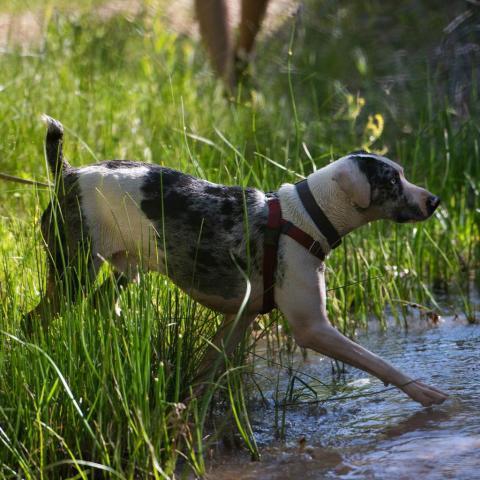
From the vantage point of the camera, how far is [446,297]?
5855 millimetres

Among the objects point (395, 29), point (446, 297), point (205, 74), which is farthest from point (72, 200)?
point (395, 29)

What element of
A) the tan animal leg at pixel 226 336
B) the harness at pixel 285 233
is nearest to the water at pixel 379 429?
the tan animal leg at pixel 226 336

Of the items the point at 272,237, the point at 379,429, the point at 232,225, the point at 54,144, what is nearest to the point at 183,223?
the point at 232,225

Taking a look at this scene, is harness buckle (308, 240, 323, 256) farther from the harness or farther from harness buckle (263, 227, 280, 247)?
harness buckle (263, 227, 280, 247)

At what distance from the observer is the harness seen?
4.09 m

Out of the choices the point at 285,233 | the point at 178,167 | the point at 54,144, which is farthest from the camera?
the point at 178,167

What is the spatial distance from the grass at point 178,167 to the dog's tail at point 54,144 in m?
0.33

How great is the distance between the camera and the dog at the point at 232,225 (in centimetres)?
408

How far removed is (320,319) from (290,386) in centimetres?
29

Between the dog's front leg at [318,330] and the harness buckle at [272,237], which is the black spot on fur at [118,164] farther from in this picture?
the dog's front leg at [318,330]

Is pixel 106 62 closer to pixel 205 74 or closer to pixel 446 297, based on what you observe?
pixel 205 74

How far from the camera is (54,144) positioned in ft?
13.9

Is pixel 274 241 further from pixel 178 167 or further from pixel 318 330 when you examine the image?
pixel 178 167

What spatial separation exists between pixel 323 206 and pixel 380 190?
0.78ft
